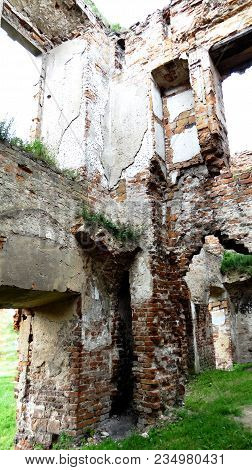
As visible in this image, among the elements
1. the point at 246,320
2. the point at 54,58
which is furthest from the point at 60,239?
the point at 246,320

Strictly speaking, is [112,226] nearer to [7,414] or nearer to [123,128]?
[123,128]

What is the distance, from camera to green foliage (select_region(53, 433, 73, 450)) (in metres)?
3.67

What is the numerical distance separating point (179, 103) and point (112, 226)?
2621mm

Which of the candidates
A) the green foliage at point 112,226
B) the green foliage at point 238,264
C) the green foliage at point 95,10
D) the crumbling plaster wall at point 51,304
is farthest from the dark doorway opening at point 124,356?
the green foliage at point 238,264

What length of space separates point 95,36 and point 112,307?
4853 mm

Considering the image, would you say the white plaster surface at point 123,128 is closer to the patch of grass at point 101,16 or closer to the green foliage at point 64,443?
the patch of grass at point 101,16

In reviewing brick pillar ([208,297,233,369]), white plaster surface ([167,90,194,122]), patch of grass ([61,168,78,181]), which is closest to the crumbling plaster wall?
patch of grass ([61,168,78,181])

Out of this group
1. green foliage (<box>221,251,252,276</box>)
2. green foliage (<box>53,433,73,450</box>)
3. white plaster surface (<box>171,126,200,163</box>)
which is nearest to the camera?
green foliage (<box>53,433,73,450</box>)

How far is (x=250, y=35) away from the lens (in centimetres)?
494

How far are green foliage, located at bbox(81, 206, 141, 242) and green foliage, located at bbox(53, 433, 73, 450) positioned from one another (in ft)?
8.17

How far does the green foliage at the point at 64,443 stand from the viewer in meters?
3.67

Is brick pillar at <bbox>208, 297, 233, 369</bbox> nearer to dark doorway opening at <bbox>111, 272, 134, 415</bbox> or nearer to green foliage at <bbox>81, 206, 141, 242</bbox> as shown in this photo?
dark doorway opening at <bbox>111, 272, 134, 415</bbox>

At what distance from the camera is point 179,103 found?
5.64m

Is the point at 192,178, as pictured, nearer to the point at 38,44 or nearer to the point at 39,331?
the point at 39,331
